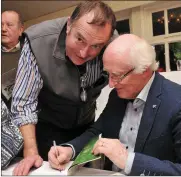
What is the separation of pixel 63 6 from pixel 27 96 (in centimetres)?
105

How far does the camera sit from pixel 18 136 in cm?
90

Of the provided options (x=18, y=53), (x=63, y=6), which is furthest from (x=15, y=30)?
(x=63, y=6)

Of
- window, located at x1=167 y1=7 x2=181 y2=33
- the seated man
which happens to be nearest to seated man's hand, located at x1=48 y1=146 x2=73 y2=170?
the seated man

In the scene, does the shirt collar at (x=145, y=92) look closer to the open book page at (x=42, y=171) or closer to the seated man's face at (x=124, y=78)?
the seated man's face at (x=124, y=78)

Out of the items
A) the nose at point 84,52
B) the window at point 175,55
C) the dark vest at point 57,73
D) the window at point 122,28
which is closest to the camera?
the nose at point 84,52

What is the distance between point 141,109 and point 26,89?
0.43m

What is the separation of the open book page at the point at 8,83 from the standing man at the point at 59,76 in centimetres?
2

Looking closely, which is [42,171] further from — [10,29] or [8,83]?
[10,29]

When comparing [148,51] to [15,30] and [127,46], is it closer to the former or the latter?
[127,46]

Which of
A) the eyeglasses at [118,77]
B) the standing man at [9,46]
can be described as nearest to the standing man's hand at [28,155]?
the standing man at [9,46]

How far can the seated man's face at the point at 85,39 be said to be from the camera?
96 centimetres

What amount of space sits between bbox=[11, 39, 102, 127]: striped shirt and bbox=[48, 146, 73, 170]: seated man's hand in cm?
15

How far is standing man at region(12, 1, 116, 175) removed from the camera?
3.19 ft

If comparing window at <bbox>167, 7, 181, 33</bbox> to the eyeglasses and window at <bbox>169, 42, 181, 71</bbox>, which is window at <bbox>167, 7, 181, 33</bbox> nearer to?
window at <bbox>169, 42, 181, 71</bbox>
